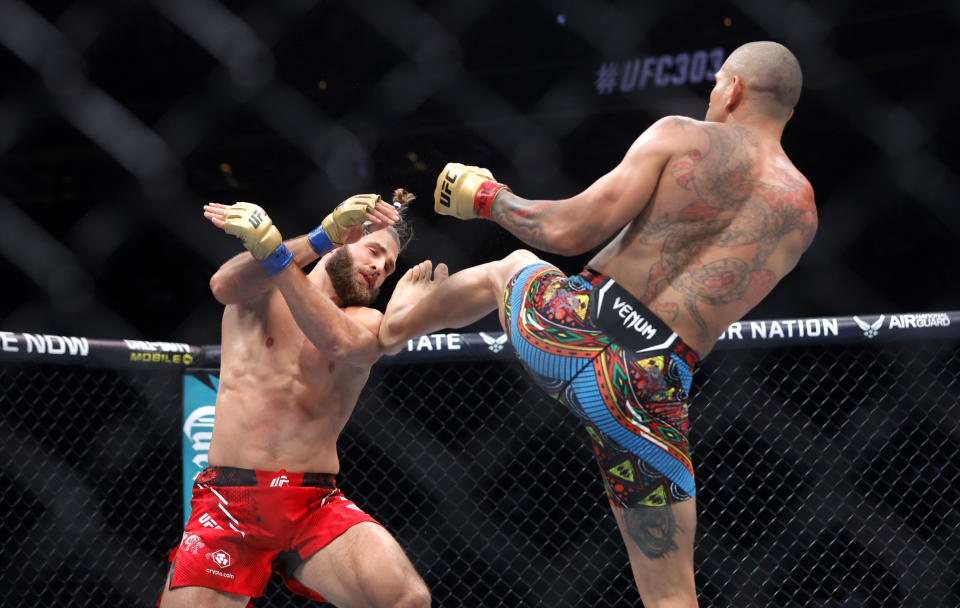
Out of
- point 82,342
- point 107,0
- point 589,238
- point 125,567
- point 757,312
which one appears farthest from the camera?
point 757,312

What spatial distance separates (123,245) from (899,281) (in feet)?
12.5

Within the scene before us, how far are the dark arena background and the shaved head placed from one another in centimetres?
241

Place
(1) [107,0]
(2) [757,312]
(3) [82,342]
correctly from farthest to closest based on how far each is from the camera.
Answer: (2) [757,312], (1) [107,0], (3) [82,342]

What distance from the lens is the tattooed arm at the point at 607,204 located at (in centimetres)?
167

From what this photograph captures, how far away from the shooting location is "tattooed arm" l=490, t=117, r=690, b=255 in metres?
1.67

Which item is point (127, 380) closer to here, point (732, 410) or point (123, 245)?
point (123, 245)

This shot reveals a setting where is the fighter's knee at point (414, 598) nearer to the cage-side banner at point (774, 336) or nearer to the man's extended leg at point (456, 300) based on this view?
the man's extended leg at point (456, 300)

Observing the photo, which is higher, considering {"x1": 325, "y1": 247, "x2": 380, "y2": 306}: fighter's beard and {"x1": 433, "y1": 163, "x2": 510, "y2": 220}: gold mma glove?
{"x1": 433, "y1": 163, "x2": 510, "y2": 220}: gold mma glove

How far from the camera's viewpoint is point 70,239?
4.68 m

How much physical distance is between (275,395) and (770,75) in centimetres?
131

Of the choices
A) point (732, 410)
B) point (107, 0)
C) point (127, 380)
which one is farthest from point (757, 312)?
point (107, 0)

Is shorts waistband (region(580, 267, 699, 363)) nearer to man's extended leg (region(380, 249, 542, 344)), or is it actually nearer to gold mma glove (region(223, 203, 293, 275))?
man's extended leg (region(380, 249, 542, 344))

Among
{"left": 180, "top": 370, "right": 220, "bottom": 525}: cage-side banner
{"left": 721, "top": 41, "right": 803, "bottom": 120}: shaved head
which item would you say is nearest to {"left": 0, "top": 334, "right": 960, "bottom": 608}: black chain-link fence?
{"left": 180, "top": 370, "right": 220, "bottom": 525}: cage-side banner

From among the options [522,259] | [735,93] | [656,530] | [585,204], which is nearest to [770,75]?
[735,93]
